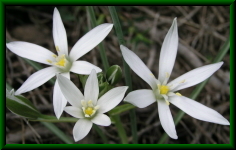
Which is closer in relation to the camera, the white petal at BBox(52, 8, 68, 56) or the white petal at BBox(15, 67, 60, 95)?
the white petal at BBox(15, 67, 60, 95)

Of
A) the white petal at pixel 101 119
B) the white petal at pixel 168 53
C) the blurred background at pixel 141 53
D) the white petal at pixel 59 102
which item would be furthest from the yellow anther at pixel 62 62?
the blurred background at pixel 141 53

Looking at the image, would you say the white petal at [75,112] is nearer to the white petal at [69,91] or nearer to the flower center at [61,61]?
the white petal at [69,91]

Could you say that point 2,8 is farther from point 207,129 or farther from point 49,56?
point 207,129

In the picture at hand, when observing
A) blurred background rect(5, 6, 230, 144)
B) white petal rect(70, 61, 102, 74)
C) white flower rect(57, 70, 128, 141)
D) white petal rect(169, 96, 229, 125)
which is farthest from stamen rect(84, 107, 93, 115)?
blurred background rect(5, 6, 230, 144)

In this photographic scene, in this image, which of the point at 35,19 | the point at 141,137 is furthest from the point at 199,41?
the point at 35,19

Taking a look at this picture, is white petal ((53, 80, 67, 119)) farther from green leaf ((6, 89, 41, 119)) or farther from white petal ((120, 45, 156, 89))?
white petal ((120, 45, 156, 89))
